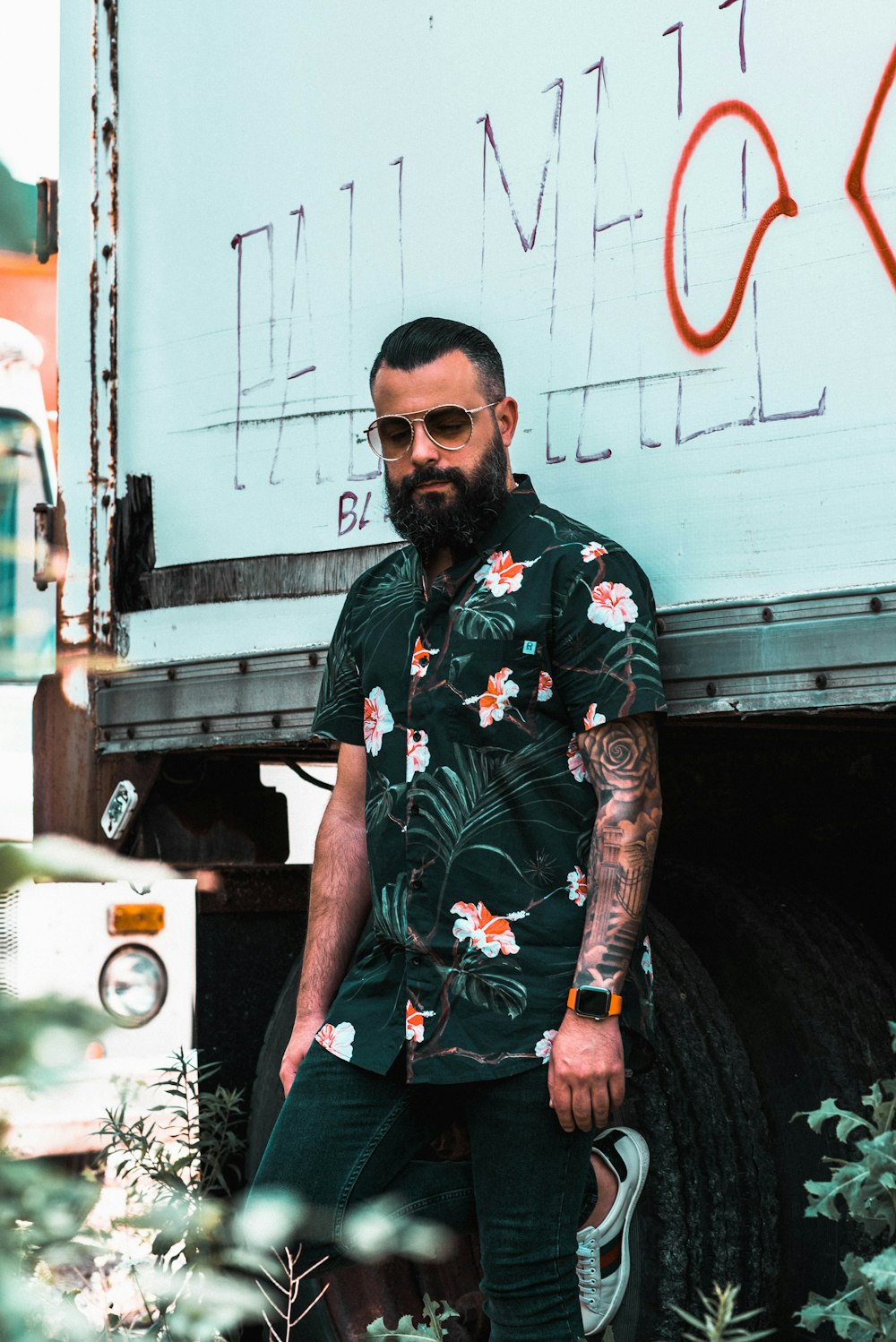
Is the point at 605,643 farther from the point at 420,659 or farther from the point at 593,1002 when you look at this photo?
the point at 593,1002

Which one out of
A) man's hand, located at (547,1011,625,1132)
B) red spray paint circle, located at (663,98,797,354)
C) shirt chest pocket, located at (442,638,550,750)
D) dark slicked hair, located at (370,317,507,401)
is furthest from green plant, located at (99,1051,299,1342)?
red spray paint circle, located at (663,98,797,354)

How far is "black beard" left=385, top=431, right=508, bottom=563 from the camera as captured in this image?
2324 millimetres

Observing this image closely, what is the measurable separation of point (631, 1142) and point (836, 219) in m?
1.39

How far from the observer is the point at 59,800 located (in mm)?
3328

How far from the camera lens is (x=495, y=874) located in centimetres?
219

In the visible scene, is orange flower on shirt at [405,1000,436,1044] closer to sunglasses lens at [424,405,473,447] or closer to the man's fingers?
the man's fingers

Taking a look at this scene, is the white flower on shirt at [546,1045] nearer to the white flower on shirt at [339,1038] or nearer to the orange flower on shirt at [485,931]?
the orange flower on shirt at [485,931]

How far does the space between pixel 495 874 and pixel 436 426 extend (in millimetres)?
678

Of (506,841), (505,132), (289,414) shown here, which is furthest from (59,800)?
(505,132)

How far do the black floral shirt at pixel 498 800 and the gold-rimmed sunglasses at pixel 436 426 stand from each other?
119 millimetres

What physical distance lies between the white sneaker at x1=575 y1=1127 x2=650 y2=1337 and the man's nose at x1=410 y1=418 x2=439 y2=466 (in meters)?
1.07

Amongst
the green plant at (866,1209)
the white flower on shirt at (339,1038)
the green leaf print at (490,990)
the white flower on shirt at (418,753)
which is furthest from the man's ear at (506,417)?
the green plant at (866,1209)

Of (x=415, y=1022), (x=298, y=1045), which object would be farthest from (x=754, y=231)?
(x=298, y=1045)

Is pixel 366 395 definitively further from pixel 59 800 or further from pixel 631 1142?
pixel 631 1142
